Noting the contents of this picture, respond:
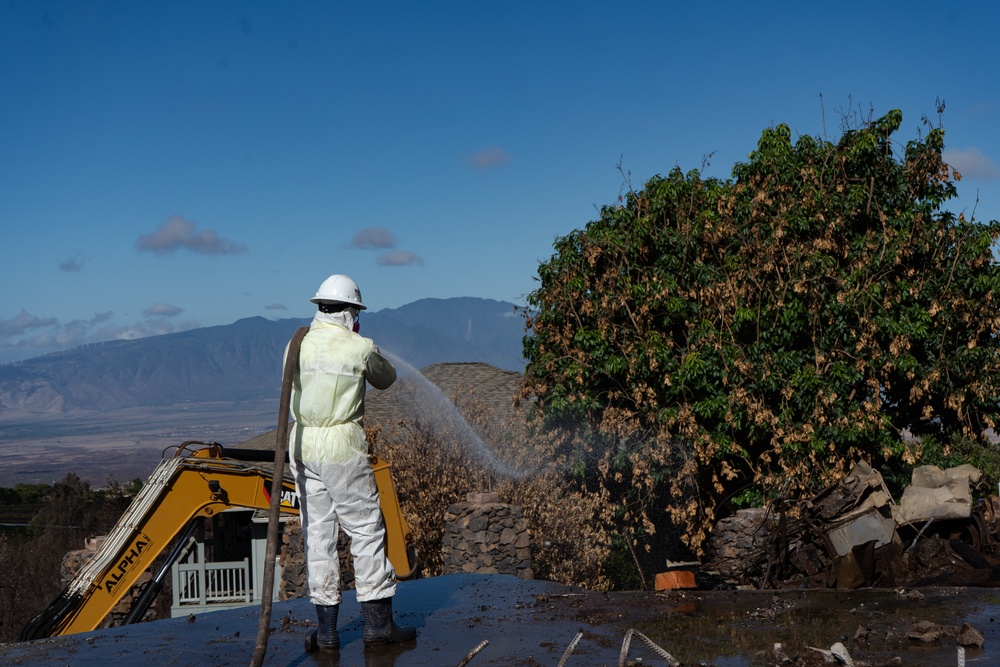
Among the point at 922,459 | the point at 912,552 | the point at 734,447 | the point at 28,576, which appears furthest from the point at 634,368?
the point at 28,576

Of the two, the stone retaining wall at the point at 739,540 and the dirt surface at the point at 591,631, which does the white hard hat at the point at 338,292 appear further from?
the stone retaining wall at the point at 739,540

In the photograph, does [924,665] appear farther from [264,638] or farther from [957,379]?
[957,379]

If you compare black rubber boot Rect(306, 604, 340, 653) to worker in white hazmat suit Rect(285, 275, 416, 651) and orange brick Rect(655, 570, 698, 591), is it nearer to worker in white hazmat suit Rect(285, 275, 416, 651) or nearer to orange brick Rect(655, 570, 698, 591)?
worker in white hazmat suit Rect(285, 275, 416, 651)

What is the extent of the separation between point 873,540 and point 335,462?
6.40 meters

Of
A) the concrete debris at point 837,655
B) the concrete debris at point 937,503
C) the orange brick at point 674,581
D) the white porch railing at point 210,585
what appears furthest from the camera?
the white porch railing at point 210,585

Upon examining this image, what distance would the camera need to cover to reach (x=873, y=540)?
10398 mm

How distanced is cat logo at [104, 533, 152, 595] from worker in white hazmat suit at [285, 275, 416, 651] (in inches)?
172

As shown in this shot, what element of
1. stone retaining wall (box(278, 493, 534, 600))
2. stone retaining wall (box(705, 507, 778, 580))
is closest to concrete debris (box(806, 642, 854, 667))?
stone retaining wall (box(705, 507, 778, 580))

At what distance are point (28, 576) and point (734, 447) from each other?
979 inches

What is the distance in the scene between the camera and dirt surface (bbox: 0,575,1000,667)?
6.21 meters

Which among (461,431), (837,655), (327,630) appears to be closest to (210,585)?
(461,431)

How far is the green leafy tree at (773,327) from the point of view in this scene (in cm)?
1655

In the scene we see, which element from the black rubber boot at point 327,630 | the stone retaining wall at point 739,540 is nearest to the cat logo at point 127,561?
the black rubber boot at point 327,630

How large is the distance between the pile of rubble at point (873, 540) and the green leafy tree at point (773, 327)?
177 inches
